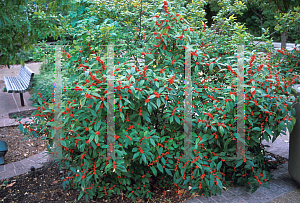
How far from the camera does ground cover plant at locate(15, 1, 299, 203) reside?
228 centimetres

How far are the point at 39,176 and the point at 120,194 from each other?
3.69 feet

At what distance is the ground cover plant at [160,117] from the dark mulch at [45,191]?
4.1 inches

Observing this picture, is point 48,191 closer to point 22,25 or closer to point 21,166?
point 21,166

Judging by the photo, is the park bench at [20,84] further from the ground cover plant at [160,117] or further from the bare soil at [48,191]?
the ground cover plant at [160,117]

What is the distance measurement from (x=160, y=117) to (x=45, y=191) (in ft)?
4.89

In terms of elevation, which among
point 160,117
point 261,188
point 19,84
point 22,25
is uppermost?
point 22,25

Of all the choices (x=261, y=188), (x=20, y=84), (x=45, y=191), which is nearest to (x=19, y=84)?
(x=20, y=84)

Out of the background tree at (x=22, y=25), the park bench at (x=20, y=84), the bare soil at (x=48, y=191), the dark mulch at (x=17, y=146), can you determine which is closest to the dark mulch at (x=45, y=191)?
the bare soil at (x=48, y=191)

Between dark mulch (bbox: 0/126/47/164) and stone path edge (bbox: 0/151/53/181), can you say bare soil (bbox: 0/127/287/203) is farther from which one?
dark mulch (bbox: 0/126/47/164)

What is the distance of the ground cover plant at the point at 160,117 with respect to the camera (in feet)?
7.47

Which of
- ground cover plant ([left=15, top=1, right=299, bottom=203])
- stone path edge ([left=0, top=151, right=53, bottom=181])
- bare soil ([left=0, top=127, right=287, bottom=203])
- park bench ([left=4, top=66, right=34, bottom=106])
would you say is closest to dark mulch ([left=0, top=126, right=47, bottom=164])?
stone path edge ([left=0, top=151, right=53, bottom=181])

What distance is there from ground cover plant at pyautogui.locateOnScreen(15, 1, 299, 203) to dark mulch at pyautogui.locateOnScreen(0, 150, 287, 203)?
105 mm

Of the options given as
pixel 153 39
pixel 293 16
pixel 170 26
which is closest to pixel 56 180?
pixel 153 39

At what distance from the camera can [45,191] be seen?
9.27ft
